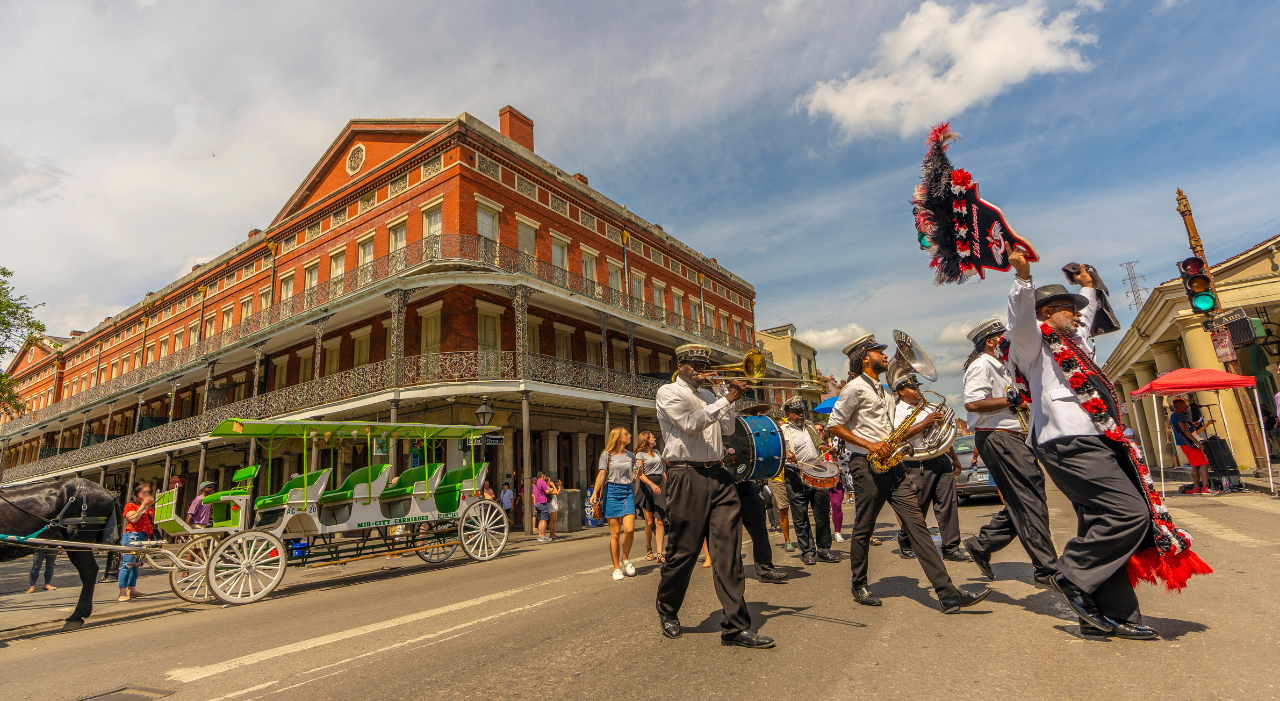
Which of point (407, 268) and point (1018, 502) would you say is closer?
point (1018, 502)

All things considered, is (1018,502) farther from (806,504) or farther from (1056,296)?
(806,504)

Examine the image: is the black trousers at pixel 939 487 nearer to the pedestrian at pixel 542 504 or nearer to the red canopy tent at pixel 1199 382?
the red canopy tent at pixel 1199 382

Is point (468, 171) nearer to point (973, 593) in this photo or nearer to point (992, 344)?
point (992, 344)

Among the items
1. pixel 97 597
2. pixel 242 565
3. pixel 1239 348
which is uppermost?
pixel 1239 348

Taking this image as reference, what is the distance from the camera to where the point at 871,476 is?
183 inches

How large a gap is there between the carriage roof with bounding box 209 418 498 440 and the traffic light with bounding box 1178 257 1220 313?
1087cm

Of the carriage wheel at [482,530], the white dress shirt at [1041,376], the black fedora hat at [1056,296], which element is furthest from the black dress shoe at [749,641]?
the carriage wheel at [482,530]

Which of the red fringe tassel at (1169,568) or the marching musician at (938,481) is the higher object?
the marching musician at (938,481)

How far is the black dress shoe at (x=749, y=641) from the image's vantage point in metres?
3.57

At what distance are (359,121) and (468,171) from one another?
6.80m

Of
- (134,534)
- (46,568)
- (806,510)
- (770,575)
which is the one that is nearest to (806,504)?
(806,510)

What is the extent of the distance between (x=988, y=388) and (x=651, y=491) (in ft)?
12.5

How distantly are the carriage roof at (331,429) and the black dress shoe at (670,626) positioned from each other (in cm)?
595

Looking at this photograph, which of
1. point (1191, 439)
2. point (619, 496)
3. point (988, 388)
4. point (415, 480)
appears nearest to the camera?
point (988, 388)
